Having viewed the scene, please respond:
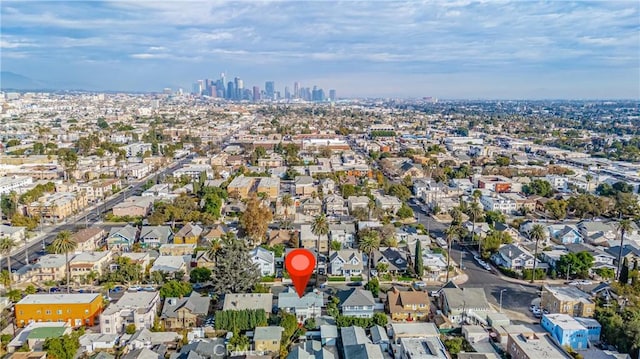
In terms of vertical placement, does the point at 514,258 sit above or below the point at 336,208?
below

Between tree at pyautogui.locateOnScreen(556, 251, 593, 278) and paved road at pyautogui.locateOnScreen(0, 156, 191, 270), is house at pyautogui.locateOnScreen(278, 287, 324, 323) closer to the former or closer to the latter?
tree at pyautogui.locateOnScreen(556, 251, 593, 278)

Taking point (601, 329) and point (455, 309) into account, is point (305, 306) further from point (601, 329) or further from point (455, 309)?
point (601, 329)

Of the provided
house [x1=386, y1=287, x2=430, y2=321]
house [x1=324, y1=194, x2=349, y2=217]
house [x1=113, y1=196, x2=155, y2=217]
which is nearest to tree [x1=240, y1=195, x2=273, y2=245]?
house [x1=324, y1=194, x2=349, y2=217]


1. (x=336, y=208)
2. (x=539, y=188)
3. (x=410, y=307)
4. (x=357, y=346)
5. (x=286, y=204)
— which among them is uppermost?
(x=539, y=188)

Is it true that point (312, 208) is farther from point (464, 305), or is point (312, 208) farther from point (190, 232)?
point (464, 305)

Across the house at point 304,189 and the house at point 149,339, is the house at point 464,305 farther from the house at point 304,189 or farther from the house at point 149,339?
the house at point 304,189

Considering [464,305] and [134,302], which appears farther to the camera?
[464,305]

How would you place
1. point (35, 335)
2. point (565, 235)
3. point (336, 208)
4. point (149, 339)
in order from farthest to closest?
1. point (336, 208)
2. point (565, 235)
3. point (149, 339)
4. point (35, 335)

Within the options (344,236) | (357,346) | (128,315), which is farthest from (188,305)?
(344,236)
